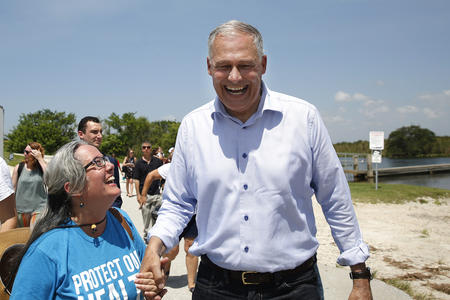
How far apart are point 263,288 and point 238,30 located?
4.50 feet

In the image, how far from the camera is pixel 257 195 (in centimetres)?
188

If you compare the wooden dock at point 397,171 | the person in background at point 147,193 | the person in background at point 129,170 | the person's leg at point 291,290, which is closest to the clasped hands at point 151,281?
the person's leg at point 291,290

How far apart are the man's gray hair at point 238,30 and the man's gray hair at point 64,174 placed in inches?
40.6

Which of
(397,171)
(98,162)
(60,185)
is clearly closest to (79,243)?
(60,185)

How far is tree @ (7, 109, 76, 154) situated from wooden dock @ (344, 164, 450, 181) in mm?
43428

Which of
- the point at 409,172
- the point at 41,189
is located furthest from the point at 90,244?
→ the point at 409,172

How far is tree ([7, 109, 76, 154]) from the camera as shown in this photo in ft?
183

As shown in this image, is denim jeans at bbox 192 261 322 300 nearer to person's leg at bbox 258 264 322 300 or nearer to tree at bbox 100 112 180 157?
person's leg at bbox 258 264 322 300

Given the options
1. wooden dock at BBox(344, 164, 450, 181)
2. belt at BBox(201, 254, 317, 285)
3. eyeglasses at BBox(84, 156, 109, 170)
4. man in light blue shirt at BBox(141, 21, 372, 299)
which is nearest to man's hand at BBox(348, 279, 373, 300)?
man in light blue shirt at BBox(141, 21, 372, 299)

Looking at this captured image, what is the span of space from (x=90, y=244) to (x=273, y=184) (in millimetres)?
1116

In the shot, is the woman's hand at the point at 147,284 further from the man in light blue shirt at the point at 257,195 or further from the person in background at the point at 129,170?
the person in background at the point at 129,170

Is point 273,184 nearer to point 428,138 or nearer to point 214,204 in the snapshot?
point 214,204

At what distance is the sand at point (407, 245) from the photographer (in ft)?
18.3

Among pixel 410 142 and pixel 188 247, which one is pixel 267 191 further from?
pixel 410 142
